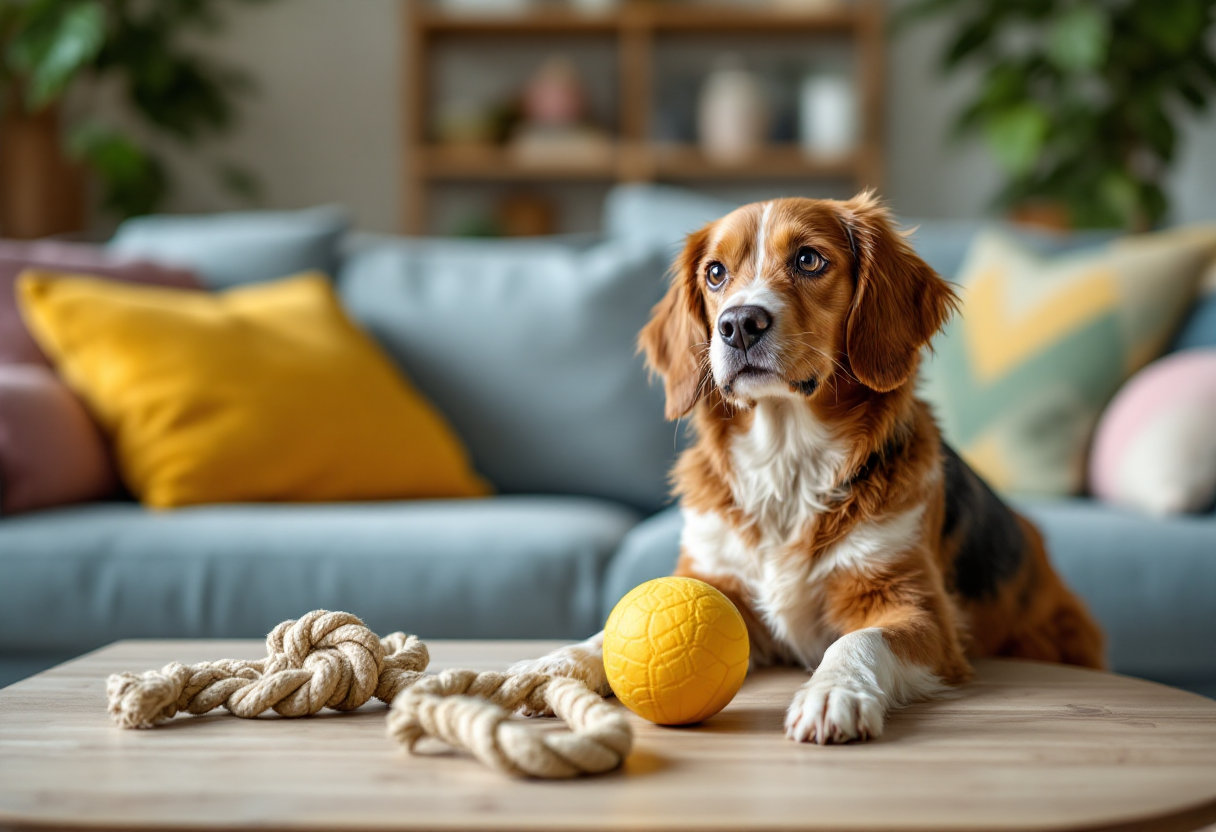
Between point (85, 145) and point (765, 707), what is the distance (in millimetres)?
3680

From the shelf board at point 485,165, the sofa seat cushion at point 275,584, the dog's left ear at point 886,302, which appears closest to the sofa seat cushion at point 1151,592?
the dog's left ear at point 886,302

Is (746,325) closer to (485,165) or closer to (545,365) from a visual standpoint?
(545,365)

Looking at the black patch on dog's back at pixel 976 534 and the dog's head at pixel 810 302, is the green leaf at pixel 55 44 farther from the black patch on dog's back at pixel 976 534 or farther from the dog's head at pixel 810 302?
the black patch on dog's back at pixel 976 534

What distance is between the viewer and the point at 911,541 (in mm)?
1253

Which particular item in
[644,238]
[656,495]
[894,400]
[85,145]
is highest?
[85,145]

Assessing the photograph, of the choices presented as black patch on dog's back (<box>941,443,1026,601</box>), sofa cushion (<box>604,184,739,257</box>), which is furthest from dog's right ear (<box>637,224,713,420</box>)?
sofa cushion (<box>604,184,739,257</box>)

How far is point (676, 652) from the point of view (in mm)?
991

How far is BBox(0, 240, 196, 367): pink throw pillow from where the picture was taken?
238 centimetres

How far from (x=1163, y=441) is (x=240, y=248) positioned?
2.17 metres

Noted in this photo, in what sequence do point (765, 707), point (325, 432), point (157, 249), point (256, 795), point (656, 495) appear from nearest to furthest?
point (256, 795) < point (765, 707) < point (325, 432) < point (656, 495) < point (157, 249)

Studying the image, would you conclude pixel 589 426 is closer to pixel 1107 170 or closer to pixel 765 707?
pixel 765 707

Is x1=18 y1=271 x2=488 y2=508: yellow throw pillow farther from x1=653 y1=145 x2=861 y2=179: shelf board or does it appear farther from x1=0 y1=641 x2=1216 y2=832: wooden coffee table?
x1=653 y1=145 x2=861 y2=179: shelf board

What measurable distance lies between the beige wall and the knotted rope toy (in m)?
3.77

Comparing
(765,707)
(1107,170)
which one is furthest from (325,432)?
(1107,170)
